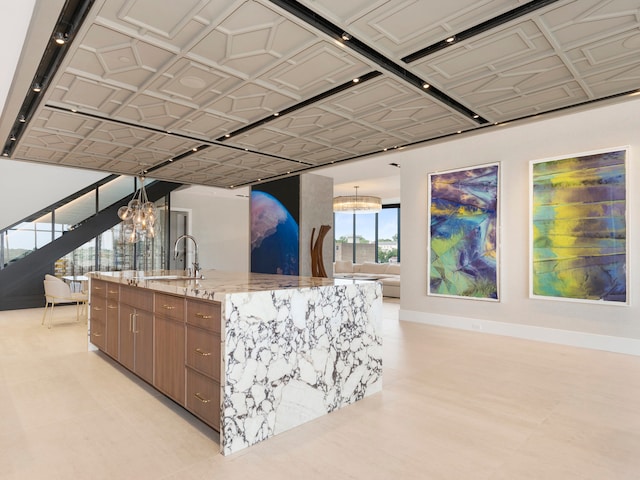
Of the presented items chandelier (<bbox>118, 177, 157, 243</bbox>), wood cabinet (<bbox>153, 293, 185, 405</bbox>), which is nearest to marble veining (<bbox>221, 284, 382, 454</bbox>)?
wood cabinet (<bbox>153, 293, 185, 405</bbox>)

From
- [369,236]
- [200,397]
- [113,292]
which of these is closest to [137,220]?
[113,292]

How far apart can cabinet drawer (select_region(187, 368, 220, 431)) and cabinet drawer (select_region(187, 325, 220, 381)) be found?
6 centimetres

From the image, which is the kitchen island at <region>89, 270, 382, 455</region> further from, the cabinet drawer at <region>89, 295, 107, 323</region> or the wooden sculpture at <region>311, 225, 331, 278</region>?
the wooden sculpture at <region>311, 225, 331, 278</region>

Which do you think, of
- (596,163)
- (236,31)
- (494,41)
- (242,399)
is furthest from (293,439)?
(596,163)

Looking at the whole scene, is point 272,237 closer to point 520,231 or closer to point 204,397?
point 520,231

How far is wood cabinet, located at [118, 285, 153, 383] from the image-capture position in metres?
3.24

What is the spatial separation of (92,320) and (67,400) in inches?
65.4

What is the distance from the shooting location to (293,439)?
8.15 feet

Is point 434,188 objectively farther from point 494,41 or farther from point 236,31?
point 236,31

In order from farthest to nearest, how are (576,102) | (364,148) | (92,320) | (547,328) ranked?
1. (364,148)
2. (547,328)
3. (92,320)
4. (576,102)

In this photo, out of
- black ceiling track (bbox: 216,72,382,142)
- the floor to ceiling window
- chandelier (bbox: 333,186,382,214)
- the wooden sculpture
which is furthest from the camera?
the floor to ceiling window

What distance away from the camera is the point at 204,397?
253cm

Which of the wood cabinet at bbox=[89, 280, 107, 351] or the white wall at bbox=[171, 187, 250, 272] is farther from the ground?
the white wall at bbox=[171, 187, 250, 272]

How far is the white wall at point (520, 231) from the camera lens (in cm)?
459
